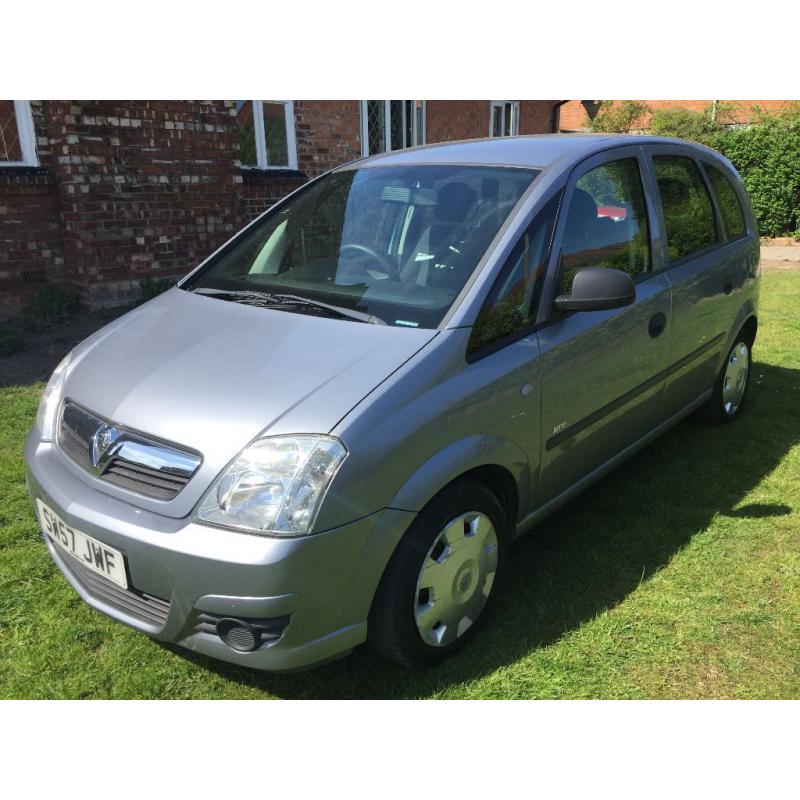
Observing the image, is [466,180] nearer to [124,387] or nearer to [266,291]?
[266,291]

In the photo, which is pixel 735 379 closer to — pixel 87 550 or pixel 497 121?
pixel 87 550

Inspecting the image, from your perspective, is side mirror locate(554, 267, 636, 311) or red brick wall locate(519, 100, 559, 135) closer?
side mirror locate(554, 267, 636, 311)

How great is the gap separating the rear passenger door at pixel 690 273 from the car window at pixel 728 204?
123 mm

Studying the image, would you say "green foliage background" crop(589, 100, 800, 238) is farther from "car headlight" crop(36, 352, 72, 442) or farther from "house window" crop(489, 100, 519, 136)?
"car headlight" crop(36, 352, 72, 442)

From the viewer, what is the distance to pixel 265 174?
955 cm

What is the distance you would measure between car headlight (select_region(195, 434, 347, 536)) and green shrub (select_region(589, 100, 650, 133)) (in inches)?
1090

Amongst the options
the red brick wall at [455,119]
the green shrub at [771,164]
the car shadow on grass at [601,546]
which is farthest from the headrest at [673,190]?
the green shrub at [771,164]

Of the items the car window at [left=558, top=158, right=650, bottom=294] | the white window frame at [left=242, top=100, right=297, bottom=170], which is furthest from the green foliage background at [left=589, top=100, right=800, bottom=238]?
the car window at [left=558, top=158, right=650, bottom=294]

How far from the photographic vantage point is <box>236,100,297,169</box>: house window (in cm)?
937

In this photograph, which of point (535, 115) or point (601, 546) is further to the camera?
point (535, 115)

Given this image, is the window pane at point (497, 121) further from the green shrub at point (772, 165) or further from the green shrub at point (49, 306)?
the green shrub at point (49, 306)

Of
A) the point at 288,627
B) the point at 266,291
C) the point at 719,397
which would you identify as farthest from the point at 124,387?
the point at 719,397

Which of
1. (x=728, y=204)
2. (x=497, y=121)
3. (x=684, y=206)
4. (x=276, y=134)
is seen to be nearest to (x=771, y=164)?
(x=497, y=121)

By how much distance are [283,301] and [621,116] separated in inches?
1099
